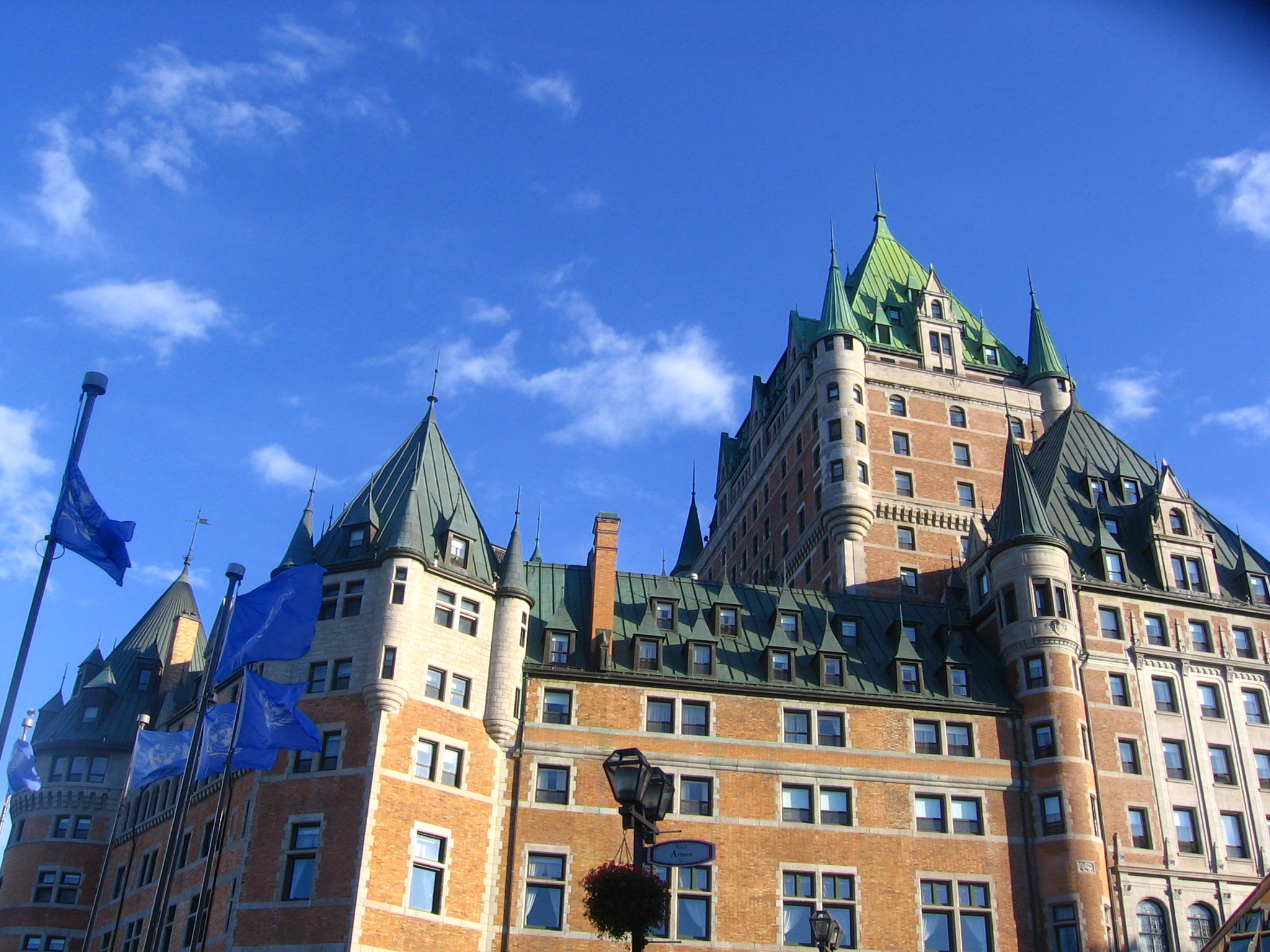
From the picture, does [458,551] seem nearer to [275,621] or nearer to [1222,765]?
[275,621]

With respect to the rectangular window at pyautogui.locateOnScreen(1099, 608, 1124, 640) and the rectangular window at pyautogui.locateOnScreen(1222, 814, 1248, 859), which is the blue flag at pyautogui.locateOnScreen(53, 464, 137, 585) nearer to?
the rectangular window at pyautogui.locateOnScreen(1099, 608, 1124, 640)

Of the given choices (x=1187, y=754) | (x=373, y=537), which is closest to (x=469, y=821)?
(x=373, y=537)

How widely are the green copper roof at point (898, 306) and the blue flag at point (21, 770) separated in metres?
50.8

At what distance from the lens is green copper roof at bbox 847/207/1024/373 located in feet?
258

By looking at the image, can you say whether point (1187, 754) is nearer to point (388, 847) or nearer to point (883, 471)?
point (883, 471)

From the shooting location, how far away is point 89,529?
28297mm

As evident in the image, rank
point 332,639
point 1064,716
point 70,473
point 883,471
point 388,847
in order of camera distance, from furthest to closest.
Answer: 1. point 883,471
2. point 1064,716
3. point 332,639
4. point 388,847
5. point 70,473

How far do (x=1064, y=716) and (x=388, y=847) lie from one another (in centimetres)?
2681

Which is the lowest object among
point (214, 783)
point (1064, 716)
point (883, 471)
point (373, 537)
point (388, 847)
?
point (388, 847)

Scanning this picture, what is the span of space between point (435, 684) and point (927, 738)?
19.8 meters

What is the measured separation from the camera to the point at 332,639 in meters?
47.7

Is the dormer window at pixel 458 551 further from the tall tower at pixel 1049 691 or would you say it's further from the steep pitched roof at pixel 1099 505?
the steep pitched roof at pixel 1099 505

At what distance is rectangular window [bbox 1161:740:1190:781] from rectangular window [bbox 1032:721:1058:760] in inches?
205

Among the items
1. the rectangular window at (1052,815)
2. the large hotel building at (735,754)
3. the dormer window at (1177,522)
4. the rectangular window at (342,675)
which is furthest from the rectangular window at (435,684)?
the dormer window at (1177,522)
